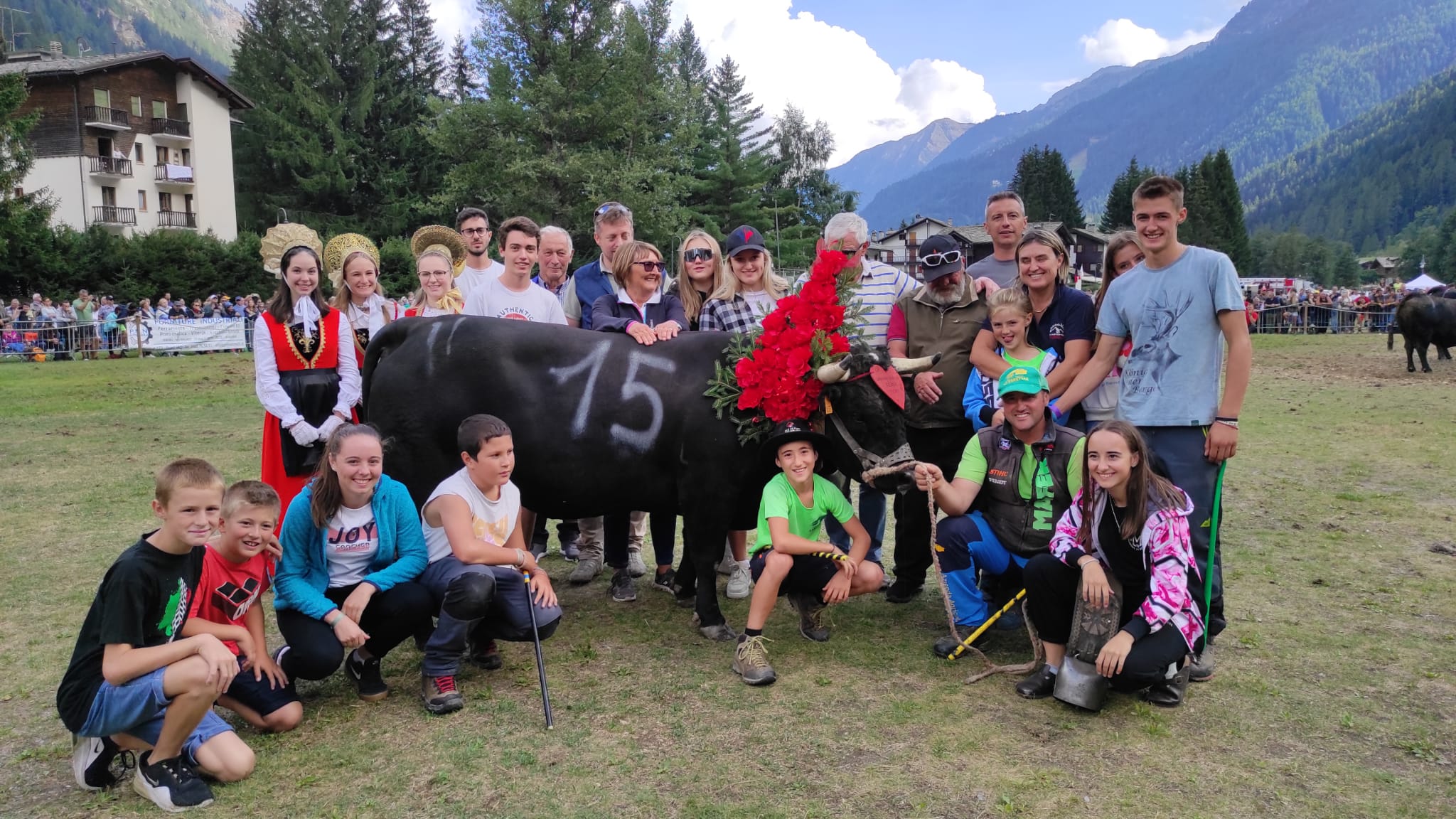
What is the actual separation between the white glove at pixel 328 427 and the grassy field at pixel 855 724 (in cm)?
142

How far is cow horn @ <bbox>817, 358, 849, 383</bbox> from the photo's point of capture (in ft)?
15.1

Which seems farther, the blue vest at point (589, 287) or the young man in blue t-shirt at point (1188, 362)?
the blue vest at point (589, 287)

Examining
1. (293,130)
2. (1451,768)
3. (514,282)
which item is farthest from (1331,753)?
(293,130)

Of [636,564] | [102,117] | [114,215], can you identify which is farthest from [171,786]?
[102,117]

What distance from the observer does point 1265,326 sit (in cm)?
3509

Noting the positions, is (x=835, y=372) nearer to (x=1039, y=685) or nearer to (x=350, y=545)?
(x=1039, y=685)

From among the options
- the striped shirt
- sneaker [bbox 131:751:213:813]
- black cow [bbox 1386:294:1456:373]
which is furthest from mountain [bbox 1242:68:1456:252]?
sneaker [bbox 131:751:213:813]

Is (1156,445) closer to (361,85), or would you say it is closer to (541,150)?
(541,150)

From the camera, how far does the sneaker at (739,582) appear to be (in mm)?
5676

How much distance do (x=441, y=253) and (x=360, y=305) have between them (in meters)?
0.66

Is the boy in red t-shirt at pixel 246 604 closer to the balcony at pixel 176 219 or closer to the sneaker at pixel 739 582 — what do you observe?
the sneaker at pixel 739 582

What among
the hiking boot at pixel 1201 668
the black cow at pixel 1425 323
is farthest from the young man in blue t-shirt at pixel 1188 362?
the black cow at pixel 1425 323

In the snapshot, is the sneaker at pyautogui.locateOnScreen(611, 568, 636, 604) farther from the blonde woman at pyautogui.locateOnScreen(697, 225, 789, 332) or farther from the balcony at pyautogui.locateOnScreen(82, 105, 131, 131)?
the balcony at pyautogui.locateOnScreen(82, 105, 131, 131)

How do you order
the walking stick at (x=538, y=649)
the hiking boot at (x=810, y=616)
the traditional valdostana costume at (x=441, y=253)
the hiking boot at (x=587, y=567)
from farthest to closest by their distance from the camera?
the traditional valdostana costume at (x=441, y=253) < the hiking boot at (x=587, y=567) < the hiking boot at (x=810, y=616) < the walking stick at (x=538, y=649)
